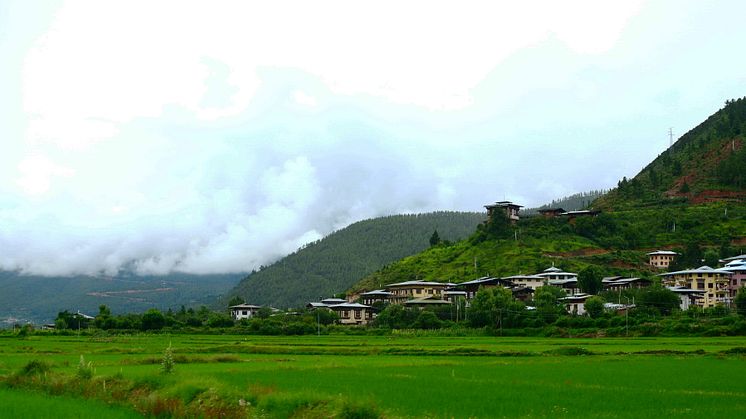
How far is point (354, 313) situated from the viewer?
90.1 metres

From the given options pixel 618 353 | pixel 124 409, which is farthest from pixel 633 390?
pixel 618 353

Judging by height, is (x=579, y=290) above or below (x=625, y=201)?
below

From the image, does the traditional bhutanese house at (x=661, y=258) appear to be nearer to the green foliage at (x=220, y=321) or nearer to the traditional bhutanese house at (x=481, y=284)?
the traditional bhutanese house at (x=481, y=284)

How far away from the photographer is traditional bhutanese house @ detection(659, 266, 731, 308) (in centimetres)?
8425

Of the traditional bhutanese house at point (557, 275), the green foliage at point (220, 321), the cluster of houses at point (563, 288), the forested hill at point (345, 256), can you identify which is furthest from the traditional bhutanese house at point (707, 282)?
the forested hill at point (345, 256)

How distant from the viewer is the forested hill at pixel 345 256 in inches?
6142

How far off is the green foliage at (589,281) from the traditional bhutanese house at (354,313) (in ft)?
77.4

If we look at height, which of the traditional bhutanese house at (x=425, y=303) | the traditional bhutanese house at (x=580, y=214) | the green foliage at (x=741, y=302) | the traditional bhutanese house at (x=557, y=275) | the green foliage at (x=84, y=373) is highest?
the traditional bhutanese house at (x=580, y=214)

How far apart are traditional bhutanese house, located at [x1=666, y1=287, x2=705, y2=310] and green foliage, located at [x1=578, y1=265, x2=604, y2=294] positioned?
740cm

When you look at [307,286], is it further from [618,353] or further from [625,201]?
[618,353]

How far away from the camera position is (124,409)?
19.7 m

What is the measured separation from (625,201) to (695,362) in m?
109

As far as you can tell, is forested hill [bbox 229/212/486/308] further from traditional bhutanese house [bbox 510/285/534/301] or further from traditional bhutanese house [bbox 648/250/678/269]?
traditional bhutanese house [bbox 510/285/534/301]

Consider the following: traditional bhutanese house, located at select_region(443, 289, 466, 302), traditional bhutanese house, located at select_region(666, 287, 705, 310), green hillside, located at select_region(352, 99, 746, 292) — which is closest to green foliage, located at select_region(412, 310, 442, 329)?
traditional bhutanese house, located at select_region(443, 289, 466, 302)
